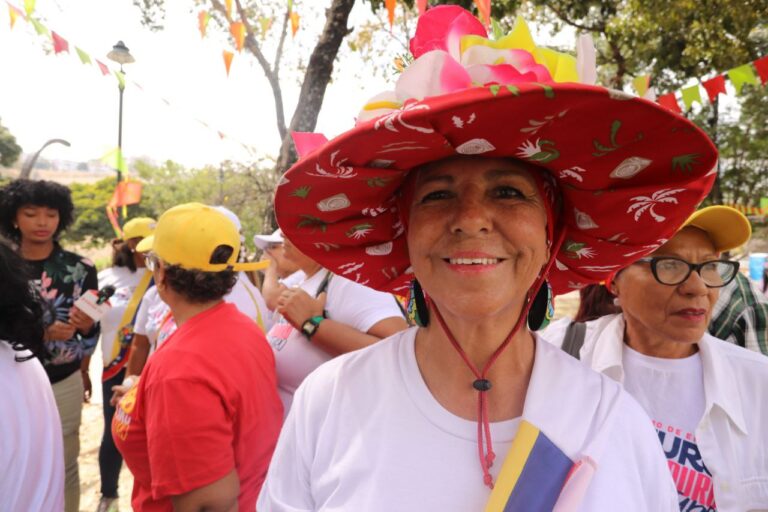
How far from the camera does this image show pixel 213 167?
2312 centimetres

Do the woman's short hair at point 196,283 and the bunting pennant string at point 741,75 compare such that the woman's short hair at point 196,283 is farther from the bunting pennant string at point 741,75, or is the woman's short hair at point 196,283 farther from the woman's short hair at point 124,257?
the bunting pennant string at point 741,75

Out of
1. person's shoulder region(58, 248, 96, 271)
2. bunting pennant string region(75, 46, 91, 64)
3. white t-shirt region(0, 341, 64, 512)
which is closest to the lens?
white t-shirt region(0, 341, 64, 512)

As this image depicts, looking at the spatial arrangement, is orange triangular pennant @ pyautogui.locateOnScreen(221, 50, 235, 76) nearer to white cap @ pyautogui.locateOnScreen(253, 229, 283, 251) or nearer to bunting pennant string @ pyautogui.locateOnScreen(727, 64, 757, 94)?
white cap @ pyautogui.locateOnScreen(253, 229, 283, 251)

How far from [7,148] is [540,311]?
39.7 metres

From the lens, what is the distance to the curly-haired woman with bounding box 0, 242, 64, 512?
1.62 m

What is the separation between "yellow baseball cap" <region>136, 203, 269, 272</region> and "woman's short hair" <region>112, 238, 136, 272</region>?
111 inches

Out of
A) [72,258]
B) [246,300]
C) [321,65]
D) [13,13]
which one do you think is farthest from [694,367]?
[13,13]

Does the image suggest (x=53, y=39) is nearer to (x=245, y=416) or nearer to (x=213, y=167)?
(x=245, y=416)

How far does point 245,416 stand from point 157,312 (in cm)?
192

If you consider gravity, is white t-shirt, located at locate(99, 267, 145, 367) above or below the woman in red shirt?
below

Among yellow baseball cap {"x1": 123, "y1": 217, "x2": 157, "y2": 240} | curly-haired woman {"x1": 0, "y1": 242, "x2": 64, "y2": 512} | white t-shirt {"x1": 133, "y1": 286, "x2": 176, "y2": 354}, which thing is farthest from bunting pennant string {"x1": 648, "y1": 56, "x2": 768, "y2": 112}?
curly-haired woman {"x1": 0, "y1": 242, "x2": 64, "y2": 512}

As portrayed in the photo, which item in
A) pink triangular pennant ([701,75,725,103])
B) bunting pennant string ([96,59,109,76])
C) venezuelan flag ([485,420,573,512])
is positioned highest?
pink triangular pennant ([701,75,725,103])

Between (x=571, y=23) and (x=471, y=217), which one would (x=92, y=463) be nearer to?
(x=471, y=217)

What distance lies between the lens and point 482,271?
1287 millimetres
